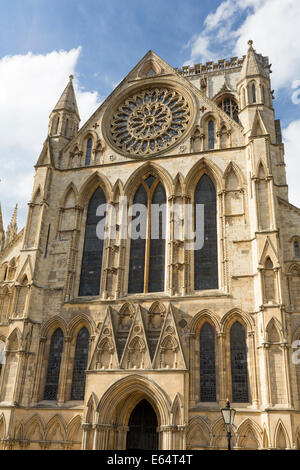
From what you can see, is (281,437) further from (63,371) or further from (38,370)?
(38,370)

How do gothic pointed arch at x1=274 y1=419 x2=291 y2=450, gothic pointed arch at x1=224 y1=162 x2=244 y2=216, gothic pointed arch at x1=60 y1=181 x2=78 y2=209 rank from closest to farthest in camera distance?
gothic pointed arch at x1=274 y1=419 x2=291 y2=450 < gothic pointed arch at x1=224 y1=162 x2=244 y2=216 < gothic pointed arch at x1=60 y1=181 x2=78 y2=209

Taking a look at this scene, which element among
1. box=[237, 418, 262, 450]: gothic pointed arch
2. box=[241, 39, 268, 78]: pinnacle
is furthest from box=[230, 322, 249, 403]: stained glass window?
box=[241, 39, 268, 78]: pinnacle

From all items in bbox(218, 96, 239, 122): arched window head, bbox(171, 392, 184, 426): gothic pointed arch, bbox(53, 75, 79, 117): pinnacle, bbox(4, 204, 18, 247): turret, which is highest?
bbox(218, 96, 239, 122): arched window head

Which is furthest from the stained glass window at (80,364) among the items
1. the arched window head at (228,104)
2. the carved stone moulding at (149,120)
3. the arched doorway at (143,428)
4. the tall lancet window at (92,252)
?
the arched window head at (228,104)

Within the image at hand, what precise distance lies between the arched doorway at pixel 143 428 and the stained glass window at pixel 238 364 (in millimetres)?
3698

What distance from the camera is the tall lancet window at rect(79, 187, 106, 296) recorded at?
2134 cm

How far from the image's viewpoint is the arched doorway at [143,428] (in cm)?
1798

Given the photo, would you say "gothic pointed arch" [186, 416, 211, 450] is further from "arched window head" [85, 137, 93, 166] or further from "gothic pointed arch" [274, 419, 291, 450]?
"arched window head" [85, 137, 93, 166]

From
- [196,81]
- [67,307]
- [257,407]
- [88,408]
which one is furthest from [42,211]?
[196,81]

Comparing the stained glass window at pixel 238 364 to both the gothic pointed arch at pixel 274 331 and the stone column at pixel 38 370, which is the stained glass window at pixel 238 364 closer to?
the gothic pointed arch at pixel 274 331

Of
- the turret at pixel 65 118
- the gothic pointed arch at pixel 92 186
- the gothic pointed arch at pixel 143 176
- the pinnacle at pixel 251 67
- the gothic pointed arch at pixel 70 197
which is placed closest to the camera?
the gothic pointed arch at pixel 143 176

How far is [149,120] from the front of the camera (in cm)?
2464
